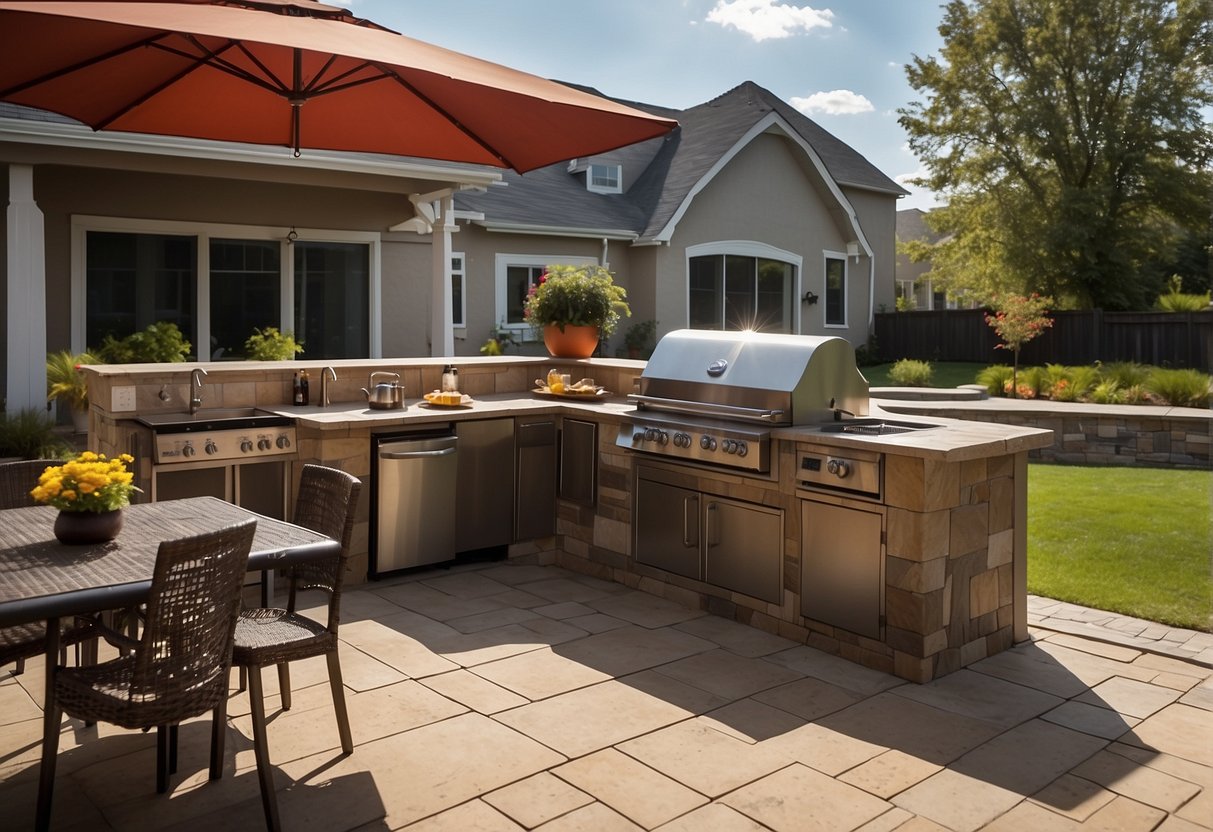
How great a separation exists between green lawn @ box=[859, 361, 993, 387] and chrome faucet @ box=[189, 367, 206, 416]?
1314cm

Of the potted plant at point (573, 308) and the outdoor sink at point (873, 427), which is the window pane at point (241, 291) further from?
the outdoor sink at point (873, 427)

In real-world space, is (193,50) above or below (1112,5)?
below

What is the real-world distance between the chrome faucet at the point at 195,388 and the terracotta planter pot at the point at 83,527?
8.59 feet

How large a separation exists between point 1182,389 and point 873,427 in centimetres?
941

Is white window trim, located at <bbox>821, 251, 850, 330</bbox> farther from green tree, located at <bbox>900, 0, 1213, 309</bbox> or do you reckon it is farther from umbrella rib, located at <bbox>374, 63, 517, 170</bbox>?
umbrella rib, located at <bbox>374, 63, 517, 170</bbox>

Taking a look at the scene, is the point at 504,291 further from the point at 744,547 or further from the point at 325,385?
the point at 744,547

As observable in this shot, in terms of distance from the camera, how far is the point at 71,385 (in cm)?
962

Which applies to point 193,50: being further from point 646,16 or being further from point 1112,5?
point 1112,5

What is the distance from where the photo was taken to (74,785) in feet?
11.2

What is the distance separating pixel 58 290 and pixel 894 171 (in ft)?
64.8

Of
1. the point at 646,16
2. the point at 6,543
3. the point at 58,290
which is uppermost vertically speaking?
the point at 646,16

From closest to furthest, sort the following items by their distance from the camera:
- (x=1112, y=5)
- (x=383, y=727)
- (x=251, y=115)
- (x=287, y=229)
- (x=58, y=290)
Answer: (x=383, y=727) → (x=251, y=115) → (x=58, y=290) → (x=287, y=229) → (x=1112, y=5)

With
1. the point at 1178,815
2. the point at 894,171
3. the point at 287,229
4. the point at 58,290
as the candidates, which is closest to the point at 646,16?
the point at 287,229

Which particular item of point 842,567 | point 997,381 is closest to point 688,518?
point 842,567
